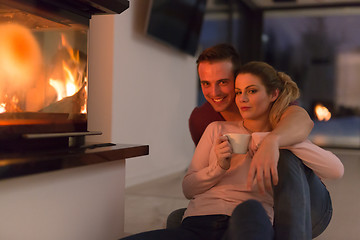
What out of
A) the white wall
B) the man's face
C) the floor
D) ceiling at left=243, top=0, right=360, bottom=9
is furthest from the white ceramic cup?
ceiling at left=243, top=0, right=360, bottom=9

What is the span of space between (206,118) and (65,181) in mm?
831

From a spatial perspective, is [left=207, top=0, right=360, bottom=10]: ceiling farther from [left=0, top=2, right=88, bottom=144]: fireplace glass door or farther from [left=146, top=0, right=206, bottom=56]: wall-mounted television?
[left=0, top=2, right=88, bottom=144]: fireplace glass door

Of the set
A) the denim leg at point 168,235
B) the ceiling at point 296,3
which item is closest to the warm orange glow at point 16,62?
the denim leg at point 168,235

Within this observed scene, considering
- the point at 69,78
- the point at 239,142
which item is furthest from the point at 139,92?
the point at 239,142

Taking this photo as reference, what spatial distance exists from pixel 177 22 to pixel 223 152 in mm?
2643

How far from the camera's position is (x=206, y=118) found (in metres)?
1.95

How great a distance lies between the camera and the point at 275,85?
4.82ft

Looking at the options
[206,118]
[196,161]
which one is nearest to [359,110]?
[206,118]

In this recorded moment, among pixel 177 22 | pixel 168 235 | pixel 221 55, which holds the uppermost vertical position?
pixel 177 22

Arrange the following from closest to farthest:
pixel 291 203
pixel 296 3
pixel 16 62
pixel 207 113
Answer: pixel 291 203 → pixel 16 62 → pixel 207 113 → pixel 296 3

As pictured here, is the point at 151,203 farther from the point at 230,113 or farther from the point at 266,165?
the point at 266,165

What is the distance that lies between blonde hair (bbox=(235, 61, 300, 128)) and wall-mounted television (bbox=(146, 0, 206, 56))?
1869 mm

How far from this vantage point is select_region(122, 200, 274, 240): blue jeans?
1.06m

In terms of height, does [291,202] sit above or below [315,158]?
below
